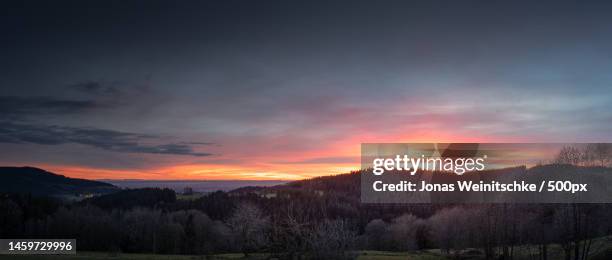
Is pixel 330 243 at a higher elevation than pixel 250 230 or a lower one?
higher

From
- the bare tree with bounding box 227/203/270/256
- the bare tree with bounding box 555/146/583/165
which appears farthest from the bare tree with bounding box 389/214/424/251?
the bare tree with bounding box 555/146/583/165

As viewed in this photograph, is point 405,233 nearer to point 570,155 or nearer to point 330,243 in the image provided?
point 570,155

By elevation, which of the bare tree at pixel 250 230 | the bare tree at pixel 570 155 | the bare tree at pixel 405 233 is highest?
the bare tree at pixel 570 155

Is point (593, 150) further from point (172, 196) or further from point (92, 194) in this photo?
point (92, 194)

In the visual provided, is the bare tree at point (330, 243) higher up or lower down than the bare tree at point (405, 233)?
higher up

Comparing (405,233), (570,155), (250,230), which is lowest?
(405,233)

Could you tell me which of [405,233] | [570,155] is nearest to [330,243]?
[570,155]

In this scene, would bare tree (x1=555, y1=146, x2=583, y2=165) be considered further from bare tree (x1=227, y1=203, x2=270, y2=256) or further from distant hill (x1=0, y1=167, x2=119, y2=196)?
distant hill (x1=0, y1=167, x2=119, y2=196)

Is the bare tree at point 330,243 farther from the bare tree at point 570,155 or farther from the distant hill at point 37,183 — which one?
the distant hill at point 37,183

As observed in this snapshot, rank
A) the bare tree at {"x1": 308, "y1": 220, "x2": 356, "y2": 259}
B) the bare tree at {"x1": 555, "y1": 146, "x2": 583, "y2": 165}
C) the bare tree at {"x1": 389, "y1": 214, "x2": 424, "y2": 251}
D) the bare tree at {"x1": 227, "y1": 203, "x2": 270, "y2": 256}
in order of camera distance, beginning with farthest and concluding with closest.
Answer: the bare tree at {"x1": 389, "y1": 214, "x2": 424, "y2": 251} → the bare tree at {"x1": 555, "y1": 146, "x2": 583, "y2": 165} → the bare tree at {"x1": 227, "y1": 203, "x2": 270, "y2": 256} → the bare tree at {"x1": 308, "y1": 220, "x2": 356, "y2": 259}

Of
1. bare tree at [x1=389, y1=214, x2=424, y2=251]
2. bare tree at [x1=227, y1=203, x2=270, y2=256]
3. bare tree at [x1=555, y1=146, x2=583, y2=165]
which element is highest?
bare tree at [x1=555, y1=146, x2=583, y2=165]

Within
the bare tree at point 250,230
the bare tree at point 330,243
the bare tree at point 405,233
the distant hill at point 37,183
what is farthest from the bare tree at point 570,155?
the distant hill at point 37,183

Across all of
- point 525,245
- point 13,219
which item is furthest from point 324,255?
point 13,219

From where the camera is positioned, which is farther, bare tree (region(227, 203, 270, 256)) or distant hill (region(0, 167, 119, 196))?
distant hill (region(0, 167, 119, 196))
